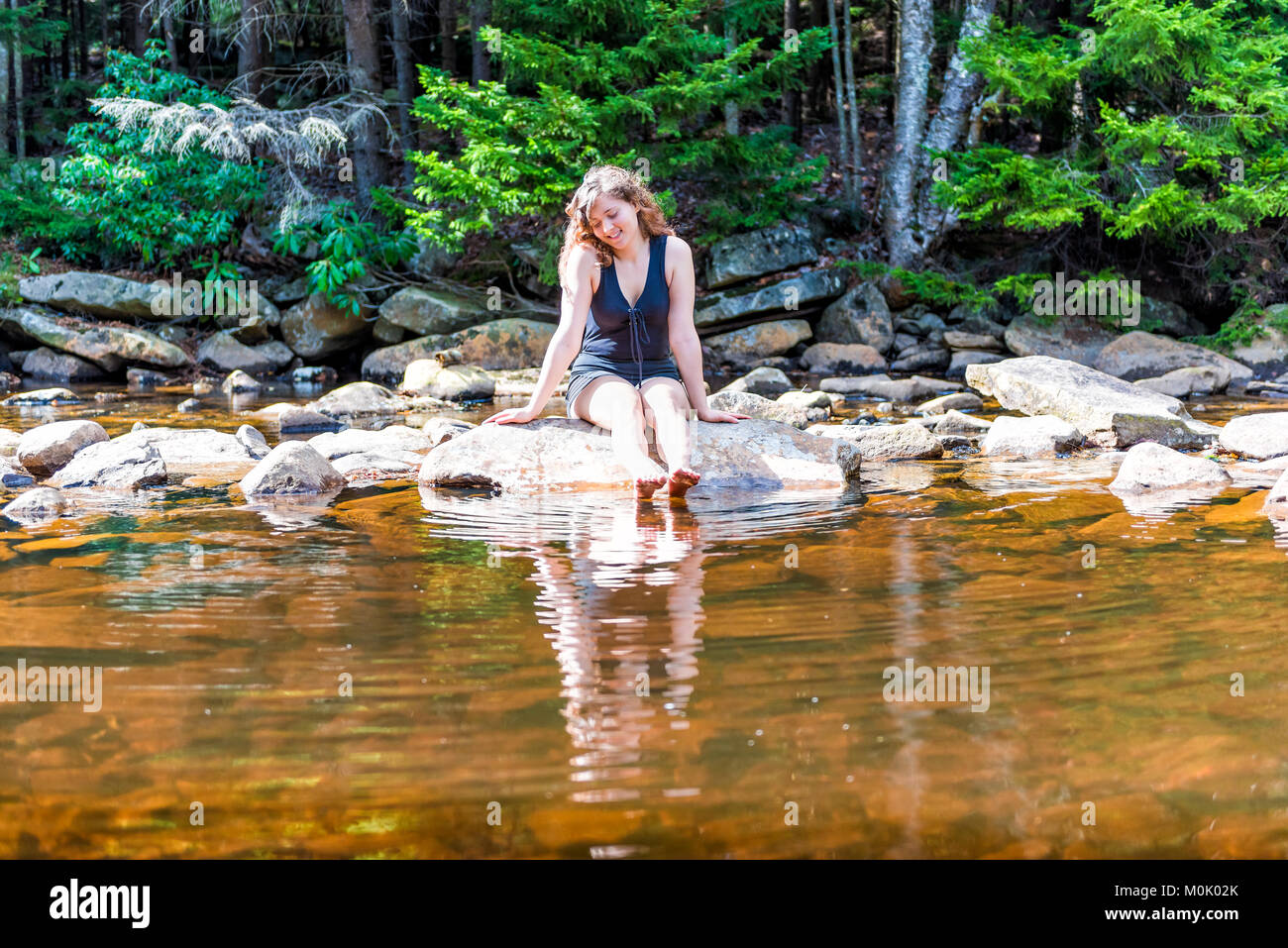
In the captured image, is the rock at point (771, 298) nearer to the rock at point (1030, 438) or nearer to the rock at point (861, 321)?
the rock at point (861, 321)

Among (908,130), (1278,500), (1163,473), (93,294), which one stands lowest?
(1278,500)

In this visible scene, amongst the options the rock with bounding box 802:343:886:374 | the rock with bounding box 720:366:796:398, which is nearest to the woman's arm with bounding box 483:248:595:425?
the rock with bounding box 720:366:796:398

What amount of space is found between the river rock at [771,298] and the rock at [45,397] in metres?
7.74

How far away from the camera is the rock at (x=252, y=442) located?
7.12 m

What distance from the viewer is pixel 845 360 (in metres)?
13.7

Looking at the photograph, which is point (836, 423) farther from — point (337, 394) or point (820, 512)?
point (337, 394)

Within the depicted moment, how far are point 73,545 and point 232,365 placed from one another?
10.7m

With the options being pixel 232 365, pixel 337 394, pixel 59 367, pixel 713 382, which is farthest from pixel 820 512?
pixel 59 367

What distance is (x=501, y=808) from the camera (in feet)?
6.83

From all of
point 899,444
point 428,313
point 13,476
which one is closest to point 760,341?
point 428,313

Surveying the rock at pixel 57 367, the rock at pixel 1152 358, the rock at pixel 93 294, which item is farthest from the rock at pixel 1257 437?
the rock at pixel 93 294

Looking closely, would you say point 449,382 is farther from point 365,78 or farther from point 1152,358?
point 1152,358

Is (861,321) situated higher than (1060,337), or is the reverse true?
(861,321)

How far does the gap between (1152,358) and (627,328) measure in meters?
9.17
